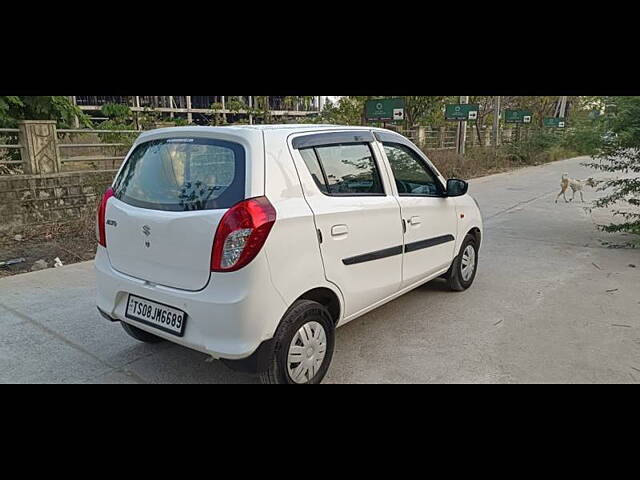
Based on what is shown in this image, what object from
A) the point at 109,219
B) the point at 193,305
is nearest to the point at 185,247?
the point at 193,305

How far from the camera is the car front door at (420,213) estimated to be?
12.0ft

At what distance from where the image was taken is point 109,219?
9.78 feet

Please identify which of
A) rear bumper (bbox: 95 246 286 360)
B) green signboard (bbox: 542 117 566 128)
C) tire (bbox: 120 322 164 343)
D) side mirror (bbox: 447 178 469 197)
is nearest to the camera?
rear bumper (bbox: 95 246 286 360)

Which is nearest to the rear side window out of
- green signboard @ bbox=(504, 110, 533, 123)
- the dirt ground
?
the dirt ground

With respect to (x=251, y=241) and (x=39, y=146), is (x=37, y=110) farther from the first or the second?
(x=251, y=241)

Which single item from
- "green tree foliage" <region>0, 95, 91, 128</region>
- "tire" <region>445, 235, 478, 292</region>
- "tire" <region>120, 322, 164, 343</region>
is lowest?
"tire" <region>120, 322, 164, 343</region>

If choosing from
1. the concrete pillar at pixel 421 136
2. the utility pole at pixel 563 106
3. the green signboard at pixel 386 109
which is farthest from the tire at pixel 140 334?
the utility pole at pixel 563 106

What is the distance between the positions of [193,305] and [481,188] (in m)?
11.7

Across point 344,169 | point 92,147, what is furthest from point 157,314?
point 92,147

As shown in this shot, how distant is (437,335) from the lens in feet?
12.1

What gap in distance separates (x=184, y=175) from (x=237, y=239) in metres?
0.60

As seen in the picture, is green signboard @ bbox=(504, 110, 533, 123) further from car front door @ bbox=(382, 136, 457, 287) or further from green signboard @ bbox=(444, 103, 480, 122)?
car front door @ bbox=(382, 136, 457, 287)

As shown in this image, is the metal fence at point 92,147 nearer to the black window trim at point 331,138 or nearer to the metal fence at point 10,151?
the metal fence at point 10,151

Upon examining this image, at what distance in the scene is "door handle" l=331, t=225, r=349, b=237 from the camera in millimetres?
2904
